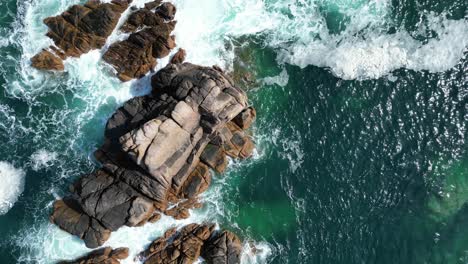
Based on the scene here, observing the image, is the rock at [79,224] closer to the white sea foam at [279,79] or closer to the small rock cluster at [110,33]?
the small rock cluster at [110,33]

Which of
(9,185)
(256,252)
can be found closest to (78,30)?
(9,185)

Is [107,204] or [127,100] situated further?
[127,100]

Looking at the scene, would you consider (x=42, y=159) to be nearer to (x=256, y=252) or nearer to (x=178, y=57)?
(x=178, y=57)

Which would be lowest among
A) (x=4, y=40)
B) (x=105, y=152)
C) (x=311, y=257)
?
(x=311, y=257)

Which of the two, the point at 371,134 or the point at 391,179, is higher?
the point at 371,134

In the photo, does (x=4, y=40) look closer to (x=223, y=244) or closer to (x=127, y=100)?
(x=127, y=100)

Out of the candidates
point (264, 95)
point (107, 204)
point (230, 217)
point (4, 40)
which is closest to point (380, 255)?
point (230, 217)

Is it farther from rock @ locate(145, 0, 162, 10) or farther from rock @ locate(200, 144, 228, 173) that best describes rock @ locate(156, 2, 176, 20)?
rock @ locate(200, 144, 228, 173)
